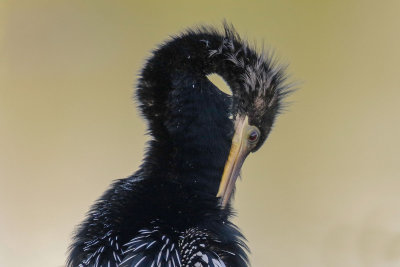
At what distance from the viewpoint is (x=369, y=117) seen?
961 millimetres

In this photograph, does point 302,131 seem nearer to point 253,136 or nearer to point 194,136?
point 253,136

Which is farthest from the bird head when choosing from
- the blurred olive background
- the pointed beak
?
the blurred olive background

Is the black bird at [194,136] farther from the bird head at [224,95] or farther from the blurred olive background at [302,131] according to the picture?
the blurred olive background at [302,131]

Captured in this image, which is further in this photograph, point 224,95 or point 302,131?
point 302,131

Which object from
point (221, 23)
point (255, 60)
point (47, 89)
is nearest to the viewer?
point (255, 60)

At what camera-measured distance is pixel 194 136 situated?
76 centimetres

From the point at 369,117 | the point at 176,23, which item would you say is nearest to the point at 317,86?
the point at 369,117

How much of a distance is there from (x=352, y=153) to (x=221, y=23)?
450 mm

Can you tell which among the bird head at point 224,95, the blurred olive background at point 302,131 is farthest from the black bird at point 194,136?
the blurred olive background at point 302,131

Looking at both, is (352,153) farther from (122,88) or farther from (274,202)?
Answer: (122,88)

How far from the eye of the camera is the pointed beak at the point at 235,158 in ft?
2.52

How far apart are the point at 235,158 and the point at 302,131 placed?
26 cm

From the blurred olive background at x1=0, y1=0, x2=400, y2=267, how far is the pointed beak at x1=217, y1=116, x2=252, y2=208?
90 mm

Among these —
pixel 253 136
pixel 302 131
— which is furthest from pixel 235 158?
pixel 302 131
